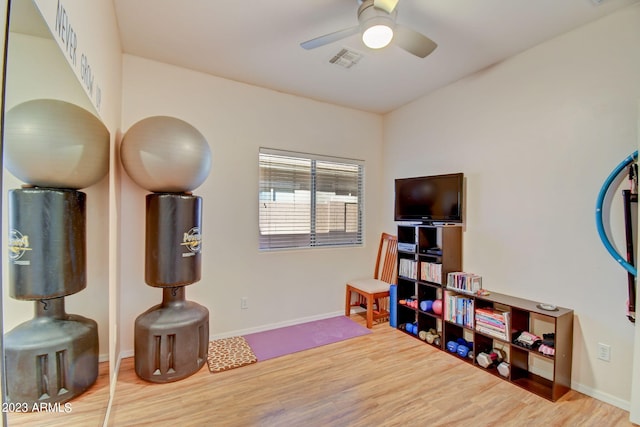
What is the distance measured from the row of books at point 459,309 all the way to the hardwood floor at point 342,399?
0.36 m

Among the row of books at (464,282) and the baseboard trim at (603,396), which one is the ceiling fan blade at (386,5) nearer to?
the row of books at (464,282)

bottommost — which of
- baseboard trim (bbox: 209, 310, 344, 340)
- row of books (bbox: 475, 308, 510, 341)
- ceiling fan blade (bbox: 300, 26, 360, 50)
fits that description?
baseboard trim (bbox: 209, 310, 344, 340)

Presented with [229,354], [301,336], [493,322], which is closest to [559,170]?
[493,322]

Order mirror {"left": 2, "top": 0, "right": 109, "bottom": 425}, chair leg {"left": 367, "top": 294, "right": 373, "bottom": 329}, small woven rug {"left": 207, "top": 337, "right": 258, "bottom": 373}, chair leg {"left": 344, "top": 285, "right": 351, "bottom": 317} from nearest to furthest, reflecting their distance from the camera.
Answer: mirror {"left": 2, "top": 0, "right": 109, "bottom": 425}
small woven rug {"left": 207, "top": 337, "right": 258, "bottom": 373}
chair leg {"left": 367, "top": 294, "right": 373, "bottom": 329}
chair leg {"left": 344, "top": 285, "right": 351, "bottom": 317}

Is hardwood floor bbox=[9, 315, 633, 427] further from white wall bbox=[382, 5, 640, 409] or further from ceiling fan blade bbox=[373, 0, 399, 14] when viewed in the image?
ceiling fan blade bbox=[373, 0, 399, 14]

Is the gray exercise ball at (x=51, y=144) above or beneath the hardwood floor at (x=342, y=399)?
above

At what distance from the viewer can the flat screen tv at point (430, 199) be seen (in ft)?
9.45

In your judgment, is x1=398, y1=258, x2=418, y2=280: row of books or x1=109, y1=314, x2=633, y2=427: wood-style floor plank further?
x1=398, y1=258, x2=418, y2=280: row of books

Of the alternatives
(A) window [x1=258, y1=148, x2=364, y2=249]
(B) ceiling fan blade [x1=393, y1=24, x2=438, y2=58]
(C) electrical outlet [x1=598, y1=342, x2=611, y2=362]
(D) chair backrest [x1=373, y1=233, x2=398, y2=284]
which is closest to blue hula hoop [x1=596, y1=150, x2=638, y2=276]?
(C) electrical outlet [x1=598, y1=342, x2=611, y2=362]

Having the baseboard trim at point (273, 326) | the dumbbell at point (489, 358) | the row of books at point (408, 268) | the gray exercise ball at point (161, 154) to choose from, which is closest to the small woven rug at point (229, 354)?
the baseboard trim at point (273, 326)

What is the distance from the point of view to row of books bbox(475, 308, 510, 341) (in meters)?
2.36

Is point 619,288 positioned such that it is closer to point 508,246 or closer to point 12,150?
point 508,246

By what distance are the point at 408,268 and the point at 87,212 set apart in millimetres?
2891

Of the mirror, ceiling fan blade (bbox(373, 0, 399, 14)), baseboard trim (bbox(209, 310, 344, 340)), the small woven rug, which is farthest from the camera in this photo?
baseboard trim (bbox(209, 310, 344, 340))
